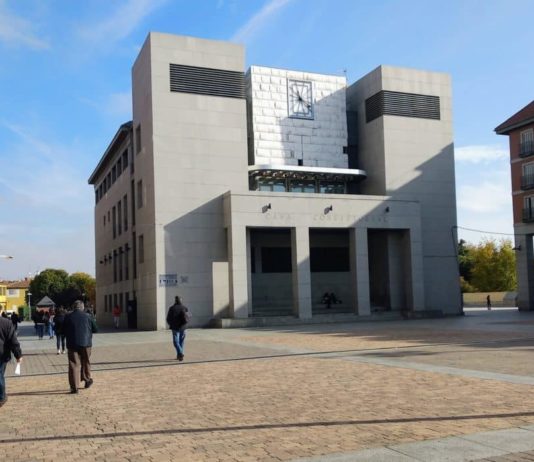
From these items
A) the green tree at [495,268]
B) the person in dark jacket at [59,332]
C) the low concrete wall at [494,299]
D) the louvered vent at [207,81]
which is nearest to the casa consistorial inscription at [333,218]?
the louvered vent at [207,81]

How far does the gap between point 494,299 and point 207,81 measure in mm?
48243

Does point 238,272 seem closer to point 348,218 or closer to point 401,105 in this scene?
point 348,218

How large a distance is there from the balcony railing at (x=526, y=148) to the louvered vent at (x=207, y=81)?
74.3 ft

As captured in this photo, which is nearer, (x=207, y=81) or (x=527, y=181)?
(x=207, y=81)

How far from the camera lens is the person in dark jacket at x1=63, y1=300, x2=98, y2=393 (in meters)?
11.8

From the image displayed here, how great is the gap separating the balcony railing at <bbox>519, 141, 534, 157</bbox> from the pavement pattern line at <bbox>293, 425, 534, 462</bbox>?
46.1 metres

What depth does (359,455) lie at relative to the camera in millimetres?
6359

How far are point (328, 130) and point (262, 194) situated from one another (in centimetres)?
993

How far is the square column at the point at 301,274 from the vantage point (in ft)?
129

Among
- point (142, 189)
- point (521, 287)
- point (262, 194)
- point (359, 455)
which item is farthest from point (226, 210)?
point (359, 455)

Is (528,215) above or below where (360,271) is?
above

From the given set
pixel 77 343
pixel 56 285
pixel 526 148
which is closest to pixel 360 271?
pixel 526 148

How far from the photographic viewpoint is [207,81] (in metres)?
41.1

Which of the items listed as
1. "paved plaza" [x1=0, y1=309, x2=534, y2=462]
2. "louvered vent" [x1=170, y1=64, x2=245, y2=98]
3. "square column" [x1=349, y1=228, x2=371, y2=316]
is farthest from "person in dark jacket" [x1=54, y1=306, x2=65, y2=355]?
"square column" [x1=349, y1=228, x2=371, y2=316]
